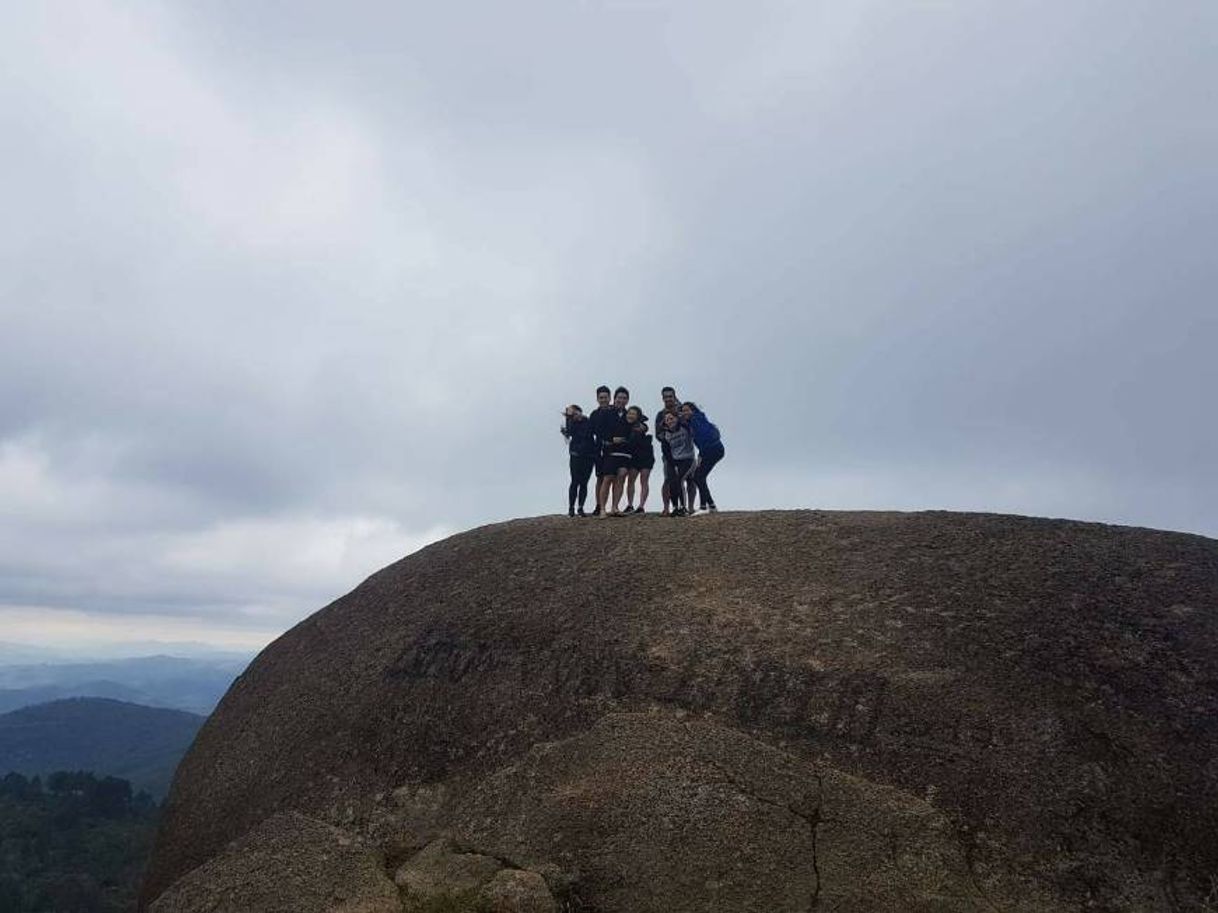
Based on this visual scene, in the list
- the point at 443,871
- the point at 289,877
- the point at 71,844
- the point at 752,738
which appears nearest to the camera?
the point at 443,871

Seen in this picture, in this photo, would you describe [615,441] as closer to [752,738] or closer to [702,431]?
[702,431]

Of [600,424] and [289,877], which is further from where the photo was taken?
[600,424]

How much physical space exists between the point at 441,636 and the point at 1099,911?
847 cm

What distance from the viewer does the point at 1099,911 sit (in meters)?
7.97

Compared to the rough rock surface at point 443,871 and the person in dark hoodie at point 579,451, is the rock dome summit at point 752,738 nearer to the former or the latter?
the rough rock surface at point 443,871

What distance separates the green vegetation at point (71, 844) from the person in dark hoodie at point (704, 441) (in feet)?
222

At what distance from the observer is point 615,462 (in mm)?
16797

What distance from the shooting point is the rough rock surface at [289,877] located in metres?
9.66

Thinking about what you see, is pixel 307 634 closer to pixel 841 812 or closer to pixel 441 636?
pixel 441 636

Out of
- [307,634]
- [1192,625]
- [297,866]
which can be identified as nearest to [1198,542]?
[1192,625]

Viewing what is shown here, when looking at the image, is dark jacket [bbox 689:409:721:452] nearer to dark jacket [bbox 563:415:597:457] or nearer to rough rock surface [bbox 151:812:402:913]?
dark jacket [bbox 563:415:597:457]

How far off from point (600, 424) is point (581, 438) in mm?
454

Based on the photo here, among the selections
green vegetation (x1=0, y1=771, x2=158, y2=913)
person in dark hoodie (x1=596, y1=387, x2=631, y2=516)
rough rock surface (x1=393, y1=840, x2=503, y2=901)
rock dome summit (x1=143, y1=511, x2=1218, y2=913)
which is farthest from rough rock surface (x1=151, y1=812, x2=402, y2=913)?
green vegetation (x1=0, y1=771, x2=158, y2=913)

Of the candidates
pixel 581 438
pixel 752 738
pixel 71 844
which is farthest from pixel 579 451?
pixel 71 844
